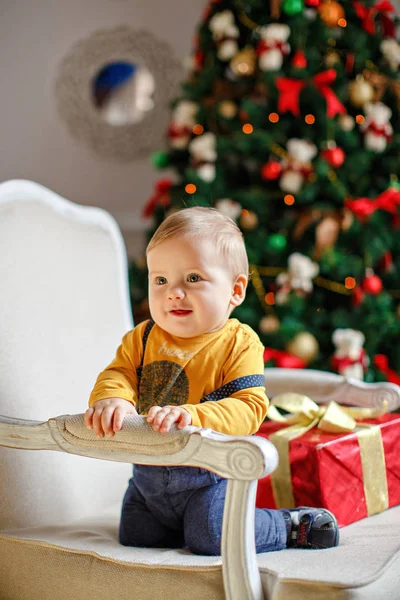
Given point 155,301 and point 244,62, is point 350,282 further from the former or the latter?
point 155,301

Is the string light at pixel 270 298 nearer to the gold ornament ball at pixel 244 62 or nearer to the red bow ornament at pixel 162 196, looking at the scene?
the red bow ornament at pixel 162 196

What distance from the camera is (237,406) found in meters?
1.19

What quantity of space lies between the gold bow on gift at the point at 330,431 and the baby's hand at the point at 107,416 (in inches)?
16.6

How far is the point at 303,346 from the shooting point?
2.65 m

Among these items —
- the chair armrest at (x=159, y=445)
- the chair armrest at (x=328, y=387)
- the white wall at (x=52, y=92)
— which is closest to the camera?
the chair armrest at (x=159, y=445)

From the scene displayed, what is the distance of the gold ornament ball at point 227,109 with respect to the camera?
283cm

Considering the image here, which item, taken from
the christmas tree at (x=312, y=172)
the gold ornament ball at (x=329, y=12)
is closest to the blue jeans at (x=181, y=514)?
the christmas tree at (x=312, y=172)

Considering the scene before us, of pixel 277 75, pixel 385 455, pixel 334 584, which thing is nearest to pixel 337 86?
pixel 277 75

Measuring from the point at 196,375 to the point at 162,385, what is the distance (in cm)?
7

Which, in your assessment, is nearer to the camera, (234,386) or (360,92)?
(234,386)

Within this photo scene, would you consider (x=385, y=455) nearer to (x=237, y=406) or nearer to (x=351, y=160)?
(x=237, y=406)

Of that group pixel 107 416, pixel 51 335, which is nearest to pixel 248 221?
pixel 51 335

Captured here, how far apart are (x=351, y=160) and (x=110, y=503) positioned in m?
1.66

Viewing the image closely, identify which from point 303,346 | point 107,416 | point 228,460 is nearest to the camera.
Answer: point 228,460
